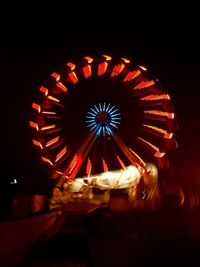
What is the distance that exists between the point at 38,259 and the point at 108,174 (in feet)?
49.3

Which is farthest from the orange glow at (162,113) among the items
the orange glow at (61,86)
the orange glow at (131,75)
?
the orange glow at (61,86)

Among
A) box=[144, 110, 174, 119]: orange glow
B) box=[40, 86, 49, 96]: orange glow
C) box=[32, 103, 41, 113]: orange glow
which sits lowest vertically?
box=[144, 110, 174, 119]: orange glow

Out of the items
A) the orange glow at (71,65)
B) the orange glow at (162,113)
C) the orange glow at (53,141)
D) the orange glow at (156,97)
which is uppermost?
the orange glow at (71,65)

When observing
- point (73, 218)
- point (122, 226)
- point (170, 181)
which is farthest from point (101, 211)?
point (170, 181)

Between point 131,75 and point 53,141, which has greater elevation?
point 131,75

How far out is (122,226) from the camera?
38.0 ft

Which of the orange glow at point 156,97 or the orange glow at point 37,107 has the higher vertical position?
the orange glow at point 156,97

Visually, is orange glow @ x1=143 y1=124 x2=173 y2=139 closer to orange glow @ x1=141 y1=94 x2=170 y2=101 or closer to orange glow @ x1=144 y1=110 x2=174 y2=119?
orange glow @ x1=144 y1=110 x2=174 y2=119

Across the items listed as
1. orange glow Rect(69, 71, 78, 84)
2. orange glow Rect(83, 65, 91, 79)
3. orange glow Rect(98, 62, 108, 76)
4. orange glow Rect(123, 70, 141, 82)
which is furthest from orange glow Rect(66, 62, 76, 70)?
orange glow Rect(123, 70, 141, 82)

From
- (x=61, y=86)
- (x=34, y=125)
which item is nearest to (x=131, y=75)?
(x=61, y=86)

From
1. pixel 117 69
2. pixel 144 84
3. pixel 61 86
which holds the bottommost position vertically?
pixel 61 86

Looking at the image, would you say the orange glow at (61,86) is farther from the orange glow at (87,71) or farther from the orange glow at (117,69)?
the orange glow at (117,69)

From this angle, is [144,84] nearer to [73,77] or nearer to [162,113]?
[162,113]

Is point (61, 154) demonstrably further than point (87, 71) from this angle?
No
